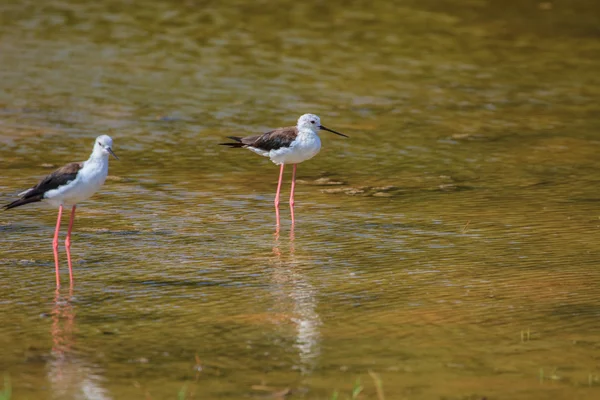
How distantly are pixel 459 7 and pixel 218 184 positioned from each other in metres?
11.4

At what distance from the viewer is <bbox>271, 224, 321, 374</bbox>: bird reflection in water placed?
6.94 meters

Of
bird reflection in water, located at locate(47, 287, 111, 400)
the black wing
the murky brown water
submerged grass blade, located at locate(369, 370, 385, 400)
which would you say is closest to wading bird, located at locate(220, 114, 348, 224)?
the murky brown water

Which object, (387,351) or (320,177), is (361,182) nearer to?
(320,177)

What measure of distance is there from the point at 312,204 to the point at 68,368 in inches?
205

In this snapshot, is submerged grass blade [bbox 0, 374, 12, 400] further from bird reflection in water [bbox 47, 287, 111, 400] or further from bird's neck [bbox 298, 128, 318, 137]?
bird's neck [bbox 298, 128, 318, 137]

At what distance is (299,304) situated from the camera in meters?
7.96

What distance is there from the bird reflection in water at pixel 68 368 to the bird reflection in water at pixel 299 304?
1.30m

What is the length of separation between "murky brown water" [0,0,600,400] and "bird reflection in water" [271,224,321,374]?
0.09 feet

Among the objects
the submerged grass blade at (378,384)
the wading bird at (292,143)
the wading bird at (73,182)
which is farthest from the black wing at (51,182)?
the submerged grass blade at (378,384)

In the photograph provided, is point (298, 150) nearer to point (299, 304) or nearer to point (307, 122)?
point (307, 122)

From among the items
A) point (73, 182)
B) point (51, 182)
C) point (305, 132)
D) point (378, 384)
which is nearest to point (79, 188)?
point (73, 182)

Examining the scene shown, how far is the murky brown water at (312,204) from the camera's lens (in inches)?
268

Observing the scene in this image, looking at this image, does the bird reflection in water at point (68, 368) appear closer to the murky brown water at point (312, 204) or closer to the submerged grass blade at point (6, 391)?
the murky brown water at point (312, 204)

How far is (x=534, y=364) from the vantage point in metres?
6.71
